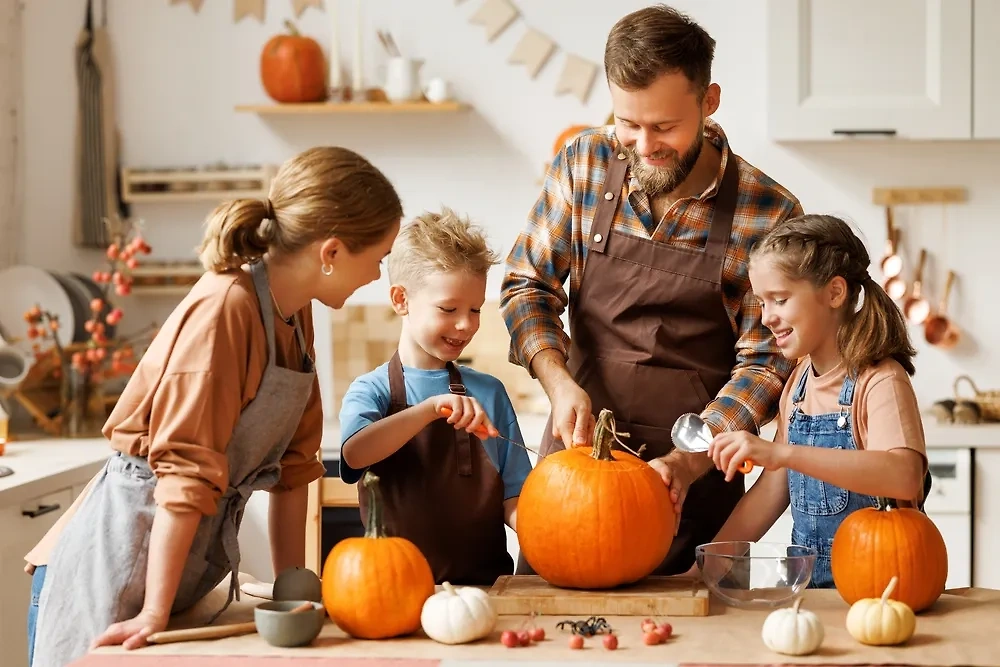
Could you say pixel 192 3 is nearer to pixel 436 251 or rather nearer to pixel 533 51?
Result: pixel 533 51

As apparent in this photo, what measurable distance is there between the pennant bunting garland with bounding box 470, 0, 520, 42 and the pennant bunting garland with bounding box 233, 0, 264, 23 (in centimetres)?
70

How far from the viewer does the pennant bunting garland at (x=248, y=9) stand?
3.88m

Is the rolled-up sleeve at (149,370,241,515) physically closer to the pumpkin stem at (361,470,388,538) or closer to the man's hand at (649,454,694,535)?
the pumpkin stem at (361,470,388,538)

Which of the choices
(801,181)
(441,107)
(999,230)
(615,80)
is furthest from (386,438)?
(999,230)

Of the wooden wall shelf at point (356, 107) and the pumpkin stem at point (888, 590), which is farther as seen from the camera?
the wooden wall shelf at point (356, 107)

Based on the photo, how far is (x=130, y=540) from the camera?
150 centimetres

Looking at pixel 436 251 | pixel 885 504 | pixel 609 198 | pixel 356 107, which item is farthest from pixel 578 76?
pixel 885 504

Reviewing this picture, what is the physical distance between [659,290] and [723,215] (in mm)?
170

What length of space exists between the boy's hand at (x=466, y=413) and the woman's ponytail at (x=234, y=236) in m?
0.34

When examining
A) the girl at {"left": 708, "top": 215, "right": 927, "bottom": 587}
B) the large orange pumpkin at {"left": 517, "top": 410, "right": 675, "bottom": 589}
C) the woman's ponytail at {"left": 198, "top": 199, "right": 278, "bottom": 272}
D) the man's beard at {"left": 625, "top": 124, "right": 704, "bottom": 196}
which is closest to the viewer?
the woman's ponytail at {"left": 198, "top": 199, "right": 278, "bottom": 272}

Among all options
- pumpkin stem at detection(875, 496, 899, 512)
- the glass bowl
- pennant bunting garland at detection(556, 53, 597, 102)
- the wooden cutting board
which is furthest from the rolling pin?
pennant bunting garland at detection(556, 53, 597, 102)

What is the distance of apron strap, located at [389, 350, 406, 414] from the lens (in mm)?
1867

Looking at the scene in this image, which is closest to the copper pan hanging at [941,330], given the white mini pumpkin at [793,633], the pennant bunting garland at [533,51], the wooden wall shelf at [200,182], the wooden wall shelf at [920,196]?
the wooden wall shelf at [920,196]

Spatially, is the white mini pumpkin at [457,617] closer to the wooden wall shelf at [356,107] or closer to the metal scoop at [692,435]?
the metal scoop at [692,435]
